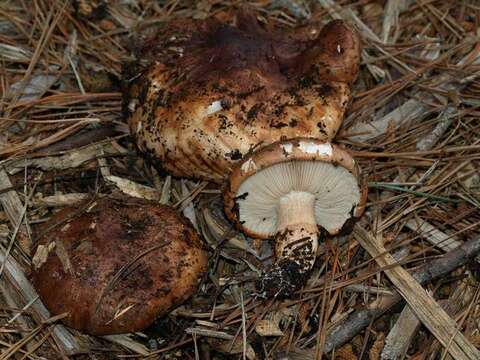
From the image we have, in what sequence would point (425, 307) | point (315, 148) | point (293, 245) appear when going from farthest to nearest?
point (293, 245), point (425, 307), point (315, 148)

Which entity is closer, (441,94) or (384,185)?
(384,185)

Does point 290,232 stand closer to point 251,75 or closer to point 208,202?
point 208,202

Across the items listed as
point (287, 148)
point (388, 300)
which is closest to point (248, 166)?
point (287, 148)

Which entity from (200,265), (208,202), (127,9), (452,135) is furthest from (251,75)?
(127,9)

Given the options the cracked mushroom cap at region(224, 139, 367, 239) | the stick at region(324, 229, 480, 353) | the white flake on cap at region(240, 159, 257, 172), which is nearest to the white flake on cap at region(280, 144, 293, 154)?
the cracked mushroom cap at region(224, 139, 367, 239)

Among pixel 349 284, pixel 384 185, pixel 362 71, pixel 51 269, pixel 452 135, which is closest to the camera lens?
pixel 51 269

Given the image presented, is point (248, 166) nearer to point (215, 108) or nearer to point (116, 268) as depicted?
point (215, 108)
